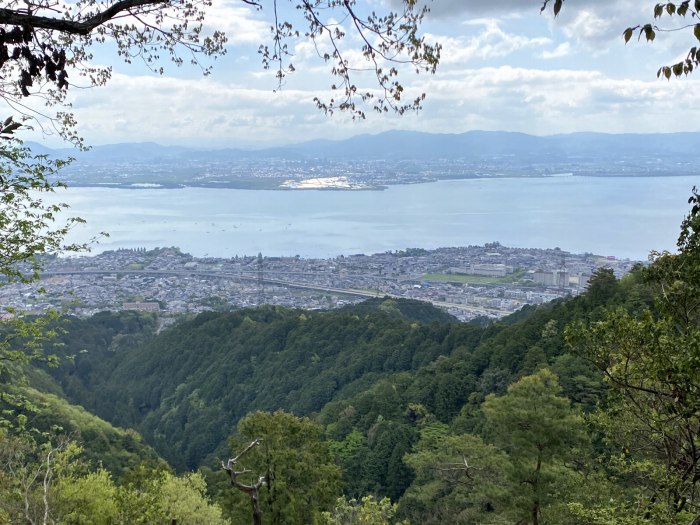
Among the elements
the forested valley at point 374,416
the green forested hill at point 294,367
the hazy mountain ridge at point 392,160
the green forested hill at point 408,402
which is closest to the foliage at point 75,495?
the forested valley at point 374,416

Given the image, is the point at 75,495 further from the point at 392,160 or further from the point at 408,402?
the point at 392,160

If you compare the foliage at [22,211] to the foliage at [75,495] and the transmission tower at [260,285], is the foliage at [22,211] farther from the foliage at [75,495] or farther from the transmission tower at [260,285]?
the transmission tower at [260,285]

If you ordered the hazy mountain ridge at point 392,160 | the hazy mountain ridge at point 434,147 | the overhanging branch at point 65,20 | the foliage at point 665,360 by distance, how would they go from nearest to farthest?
1. the overhanging branch at point 65,20
2. the foliage at point 665,360
3. the hazy mountain ridge at point 392,160
4. the hazy mountain ridge at point 434,147

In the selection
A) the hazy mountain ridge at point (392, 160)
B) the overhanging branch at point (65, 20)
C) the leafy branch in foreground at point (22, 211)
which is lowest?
the leafy branch in foreground at point (22, 211)

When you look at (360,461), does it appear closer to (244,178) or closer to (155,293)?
(155,293)

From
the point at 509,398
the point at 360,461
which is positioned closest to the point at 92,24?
the point at 509,398

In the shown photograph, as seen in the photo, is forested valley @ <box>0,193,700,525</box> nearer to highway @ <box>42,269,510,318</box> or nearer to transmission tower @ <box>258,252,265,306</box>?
highway @ <box>42,269,510,318</box>

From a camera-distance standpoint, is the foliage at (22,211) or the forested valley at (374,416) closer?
the forested valley at (374,416)

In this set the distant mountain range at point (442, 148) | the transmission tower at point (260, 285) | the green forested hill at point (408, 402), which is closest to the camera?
the green forested hill at point (408, 402)
